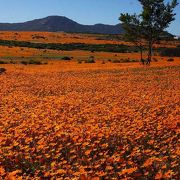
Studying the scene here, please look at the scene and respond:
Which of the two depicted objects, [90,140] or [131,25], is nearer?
[90,140]

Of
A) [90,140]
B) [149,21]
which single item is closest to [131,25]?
[149,21]

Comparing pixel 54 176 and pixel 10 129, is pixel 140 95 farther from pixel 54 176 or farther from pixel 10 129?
pixel 54 176

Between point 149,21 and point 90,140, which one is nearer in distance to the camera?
point 90,140

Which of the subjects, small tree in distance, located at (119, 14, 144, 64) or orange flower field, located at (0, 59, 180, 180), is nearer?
orange flower field, located at (0, 59, 180, 180)

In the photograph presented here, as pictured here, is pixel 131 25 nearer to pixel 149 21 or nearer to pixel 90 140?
pixel 149 21

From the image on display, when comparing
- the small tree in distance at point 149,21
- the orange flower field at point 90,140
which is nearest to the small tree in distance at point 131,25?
the small tree in distance at point 149,21

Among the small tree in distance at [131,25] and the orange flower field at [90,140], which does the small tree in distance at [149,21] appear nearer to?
the small tree in distance at [131,25]

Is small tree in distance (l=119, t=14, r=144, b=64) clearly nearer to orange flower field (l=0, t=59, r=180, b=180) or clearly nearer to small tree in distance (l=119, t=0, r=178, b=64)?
small tree in distance (l=119, t=0, r=178, b=64)

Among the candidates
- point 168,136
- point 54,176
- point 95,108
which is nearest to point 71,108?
point 95,108

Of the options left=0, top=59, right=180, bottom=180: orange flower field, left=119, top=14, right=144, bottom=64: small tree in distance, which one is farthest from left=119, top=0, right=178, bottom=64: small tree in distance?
left=0, top=59, right=180, bottom=180: orange flower field

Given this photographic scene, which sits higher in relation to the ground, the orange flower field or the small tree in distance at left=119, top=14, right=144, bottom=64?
the small tree in distance at left=119, top=14, right=144, bottom=64

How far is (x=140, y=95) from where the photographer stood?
18.6 meters

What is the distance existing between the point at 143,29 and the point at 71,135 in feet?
131

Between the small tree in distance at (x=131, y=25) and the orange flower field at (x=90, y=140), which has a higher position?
the small tree in distance at (x=131, y=25)
